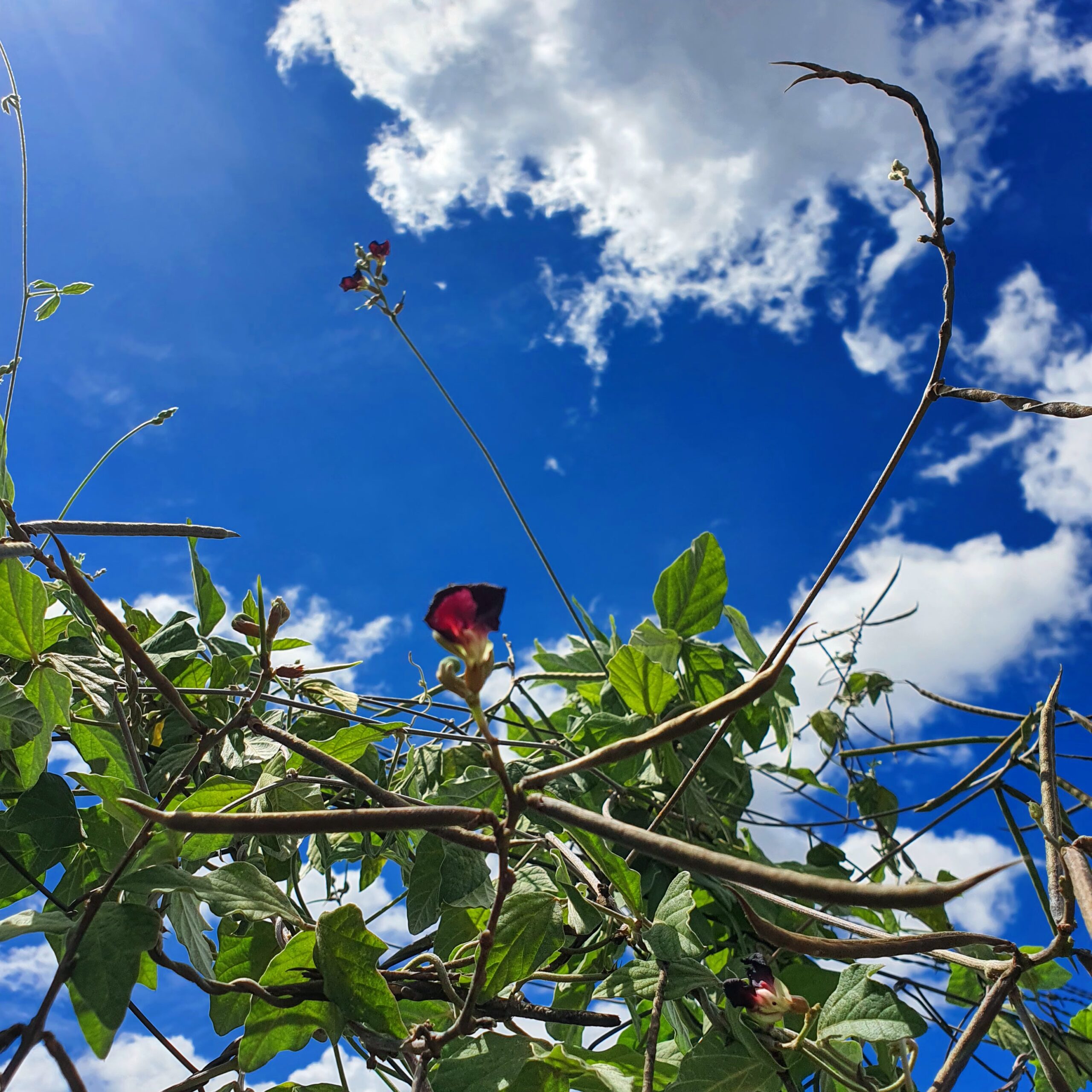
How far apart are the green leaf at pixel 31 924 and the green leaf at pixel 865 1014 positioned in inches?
22.7

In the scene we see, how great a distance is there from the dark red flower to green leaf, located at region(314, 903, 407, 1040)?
1.03 feet

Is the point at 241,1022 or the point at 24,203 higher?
the point at 24,203

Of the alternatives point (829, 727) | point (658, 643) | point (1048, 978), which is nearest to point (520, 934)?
point (658, 643)

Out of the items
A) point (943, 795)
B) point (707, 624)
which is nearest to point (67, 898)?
point (707, 624)

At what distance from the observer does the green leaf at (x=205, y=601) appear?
3.58 ft

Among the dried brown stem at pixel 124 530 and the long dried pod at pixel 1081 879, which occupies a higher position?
the dried brown stem at pixel 124 530

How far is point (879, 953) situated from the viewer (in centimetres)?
41

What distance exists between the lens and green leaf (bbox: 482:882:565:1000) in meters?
0.66

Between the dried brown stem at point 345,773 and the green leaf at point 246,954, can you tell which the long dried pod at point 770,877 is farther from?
the green leaf at point 246,954

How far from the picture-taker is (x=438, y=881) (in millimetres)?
789

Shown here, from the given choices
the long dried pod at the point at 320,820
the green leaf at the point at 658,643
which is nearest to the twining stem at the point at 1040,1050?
the long dried pod at the point at 320,820

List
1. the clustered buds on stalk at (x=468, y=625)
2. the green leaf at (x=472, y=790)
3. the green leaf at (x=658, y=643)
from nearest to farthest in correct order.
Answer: the clustered buds on stalk at (x=468, y=625)
the green leaf at (x=472, y=790)
the green leaf at (x=658, y=643)

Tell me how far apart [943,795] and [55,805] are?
3.27 ft

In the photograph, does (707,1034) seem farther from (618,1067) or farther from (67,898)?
(67,898)
